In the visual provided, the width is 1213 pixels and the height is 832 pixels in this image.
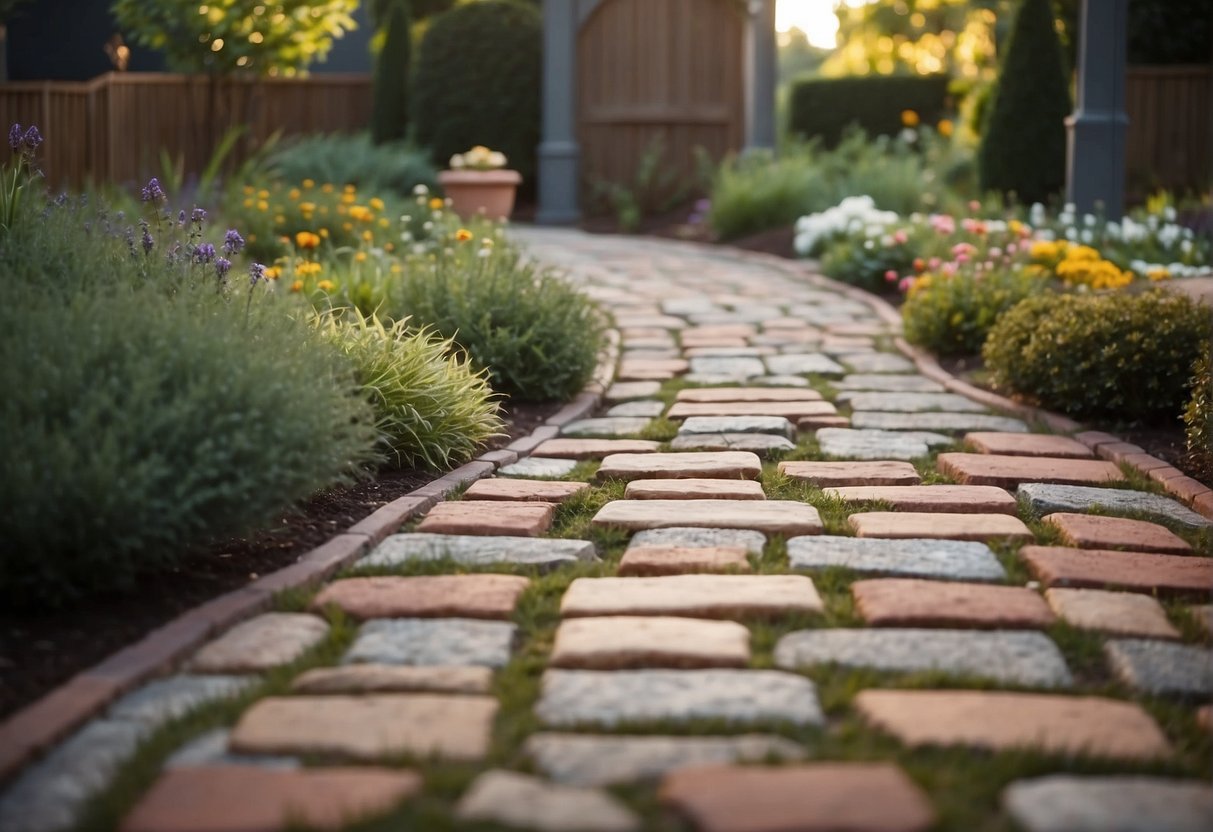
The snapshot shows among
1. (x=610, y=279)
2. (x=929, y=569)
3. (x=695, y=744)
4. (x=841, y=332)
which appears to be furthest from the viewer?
(x=610, y=279)

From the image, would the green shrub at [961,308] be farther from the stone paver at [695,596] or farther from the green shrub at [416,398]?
the stone paver at [695,596]

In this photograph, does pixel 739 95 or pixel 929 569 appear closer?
pixel 929 569

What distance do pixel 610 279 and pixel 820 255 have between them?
2.01 m

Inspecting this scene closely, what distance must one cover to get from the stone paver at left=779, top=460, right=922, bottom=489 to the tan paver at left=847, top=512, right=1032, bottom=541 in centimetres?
44

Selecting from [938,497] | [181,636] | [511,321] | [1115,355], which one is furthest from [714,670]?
[511,321]

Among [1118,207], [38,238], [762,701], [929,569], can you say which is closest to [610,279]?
[1118,207]

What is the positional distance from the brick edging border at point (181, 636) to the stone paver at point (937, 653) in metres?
1.20

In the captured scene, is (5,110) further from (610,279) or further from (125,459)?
(125,459)

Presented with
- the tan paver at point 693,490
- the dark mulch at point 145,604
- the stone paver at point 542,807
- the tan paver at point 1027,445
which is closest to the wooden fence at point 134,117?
the dark mulch at point 145,604

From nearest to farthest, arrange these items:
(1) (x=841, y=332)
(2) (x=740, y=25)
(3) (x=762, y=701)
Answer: (3) (x=762, y=701)
(1) (x=841, y=332)
(2) (x=740, y=25)

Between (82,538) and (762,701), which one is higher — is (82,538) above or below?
above

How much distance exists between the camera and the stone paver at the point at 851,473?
432 centimetres

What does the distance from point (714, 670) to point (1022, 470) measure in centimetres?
217

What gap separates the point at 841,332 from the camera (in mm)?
7598
